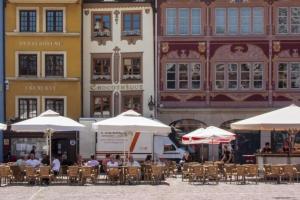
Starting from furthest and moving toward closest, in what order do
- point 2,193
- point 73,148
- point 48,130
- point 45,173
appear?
point 73,148 → point 48,130 → point 45,173 → point 2,193

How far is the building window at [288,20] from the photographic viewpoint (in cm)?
4562

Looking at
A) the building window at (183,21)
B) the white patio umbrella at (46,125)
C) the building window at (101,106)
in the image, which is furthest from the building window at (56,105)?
the white patio umbrella at (46,125)

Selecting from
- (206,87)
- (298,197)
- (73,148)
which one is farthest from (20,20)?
(298,197)

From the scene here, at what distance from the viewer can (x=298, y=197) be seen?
2253cm

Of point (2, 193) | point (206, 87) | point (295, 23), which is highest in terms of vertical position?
point (295, 23)

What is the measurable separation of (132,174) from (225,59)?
59.2 ft

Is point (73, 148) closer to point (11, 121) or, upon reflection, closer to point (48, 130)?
point (11, 121)

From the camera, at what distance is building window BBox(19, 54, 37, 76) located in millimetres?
46344

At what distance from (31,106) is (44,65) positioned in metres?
2.60

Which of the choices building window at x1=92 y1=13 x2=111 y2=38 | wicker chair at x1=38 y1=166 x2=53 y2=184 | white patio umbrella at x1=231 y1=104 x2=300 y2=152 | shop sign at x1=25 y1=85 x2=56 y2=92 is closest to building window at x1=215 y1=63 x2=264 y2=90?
building window at x1=92 y1=13 x2=111 y2=38

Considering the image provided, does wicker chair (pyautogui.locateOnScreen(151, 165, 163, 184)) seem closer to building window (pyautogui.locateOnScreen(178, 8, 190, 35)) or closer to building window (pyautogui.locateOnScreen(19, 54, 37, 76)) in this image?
building window (pyautogui.locateOnScreen(178, 8, 190, 35))

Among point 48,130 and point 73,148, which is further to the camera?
point 73,148

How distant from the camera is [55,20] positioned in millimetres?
46562

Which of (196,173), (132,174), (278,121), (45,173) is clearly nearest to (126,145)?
(132,174)
